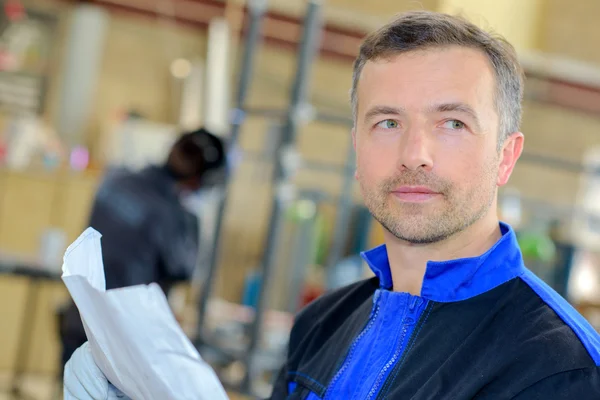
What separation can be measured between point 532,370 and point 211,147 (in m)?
2.35

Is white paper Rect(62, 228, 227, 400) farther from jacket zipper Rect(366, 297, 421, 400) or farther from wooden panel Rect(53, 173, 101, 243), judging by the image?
wooden panel Rect(53, 173, 101, 243)

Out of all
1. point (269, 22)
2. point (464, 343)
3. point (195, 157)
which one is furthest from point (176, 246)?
point (269, 22)

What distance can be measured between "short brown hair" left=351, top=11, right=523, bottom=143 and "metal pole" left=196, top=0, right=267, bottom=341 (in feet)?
12.2

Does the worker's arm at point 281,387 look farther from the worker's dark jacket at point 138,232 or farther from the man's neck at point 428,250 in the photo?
the worker's dark jacket at point 138,232

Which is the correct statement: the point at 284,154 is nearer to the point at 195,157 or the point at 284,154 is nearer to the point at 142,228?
the point at 195,157

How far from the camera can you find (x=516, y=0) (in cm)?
370

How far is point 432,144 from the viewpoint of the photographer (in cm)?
116

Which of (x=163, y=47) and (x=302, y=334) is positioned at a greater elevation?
(x=163, y=47)

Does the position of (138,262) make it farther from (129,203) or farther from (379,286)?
(379,286)

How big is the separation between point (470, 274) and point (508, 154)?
23cm

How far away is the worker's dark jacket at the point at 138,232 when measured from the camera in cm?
313

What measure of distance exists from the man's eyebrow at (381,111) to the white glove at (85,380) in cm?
49

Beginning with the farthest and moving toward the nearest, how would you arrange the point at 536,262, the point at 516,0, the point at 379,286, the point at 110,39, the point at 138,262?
the point at 110,39 → the point at 536,262 → the point at 516,0 → the point at 138,262 → the point at 379,286

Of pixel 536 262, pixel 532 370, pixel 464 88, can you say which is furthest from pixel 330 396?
pixel 536 262
